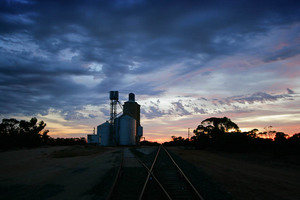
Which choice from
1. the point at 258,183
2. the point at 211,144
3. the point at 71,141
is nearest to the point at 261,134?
the point at 211,144

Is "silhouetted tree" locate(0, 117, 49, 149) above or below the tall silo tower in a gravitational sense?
below

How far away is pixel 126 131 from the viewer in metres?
56.5

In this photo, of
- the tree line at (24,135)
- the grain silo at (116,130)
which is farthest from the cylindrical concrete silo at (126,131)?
the tree line at (24,135)

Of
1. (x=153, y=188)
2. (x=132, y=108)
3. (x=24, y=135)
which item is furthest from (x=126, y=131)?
(x=153, y=188)

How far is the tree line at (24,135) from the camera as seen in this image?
38406 mm

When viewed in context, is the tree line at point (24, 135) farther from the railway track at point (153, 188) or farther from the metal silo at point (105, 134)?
the railway track at point (153, 188)

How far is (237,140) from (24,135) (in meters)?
41.3

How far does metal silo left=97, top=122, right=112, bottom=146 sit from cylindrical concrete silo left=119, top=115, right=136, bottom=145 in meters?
3.13

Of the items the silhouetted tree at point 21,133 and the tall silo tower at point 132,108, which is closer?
the silhouetted tree at point 21,133

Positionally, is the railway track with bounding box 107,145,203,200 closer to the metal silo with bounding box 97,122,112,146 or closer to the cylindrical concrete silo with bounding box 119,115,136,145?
the cylindrical concrete silo with bounding box 119,115,136,145

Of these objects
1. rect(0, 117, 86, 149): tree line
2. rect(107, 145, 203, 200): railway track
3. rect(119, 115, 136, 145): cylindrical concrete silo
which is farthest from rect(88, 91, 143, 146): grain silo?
rect(107, 145, 203, 200): railway track

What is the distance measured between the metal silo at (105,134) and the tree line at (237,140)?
75.7ft

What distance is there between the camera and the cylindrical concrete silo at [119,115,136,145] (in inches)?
2211

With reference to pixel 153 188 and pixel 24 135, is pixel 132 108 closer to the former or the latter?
pixel 24 135
